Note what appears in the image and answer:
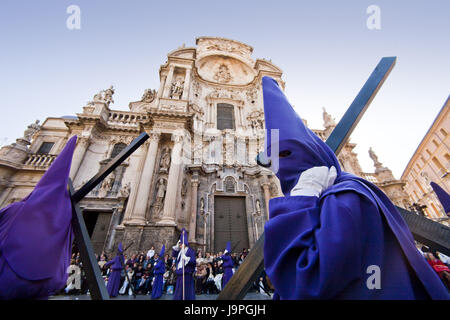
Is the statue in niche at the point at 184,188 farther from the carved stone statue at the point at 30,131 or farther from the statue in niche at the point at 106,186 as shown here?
the carved stone statue at the point at 30,131

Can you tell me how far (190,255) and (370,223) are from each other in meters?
6.17

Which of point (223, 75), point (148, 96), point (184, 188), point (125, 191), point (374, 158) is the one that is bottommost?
point (125, 191)

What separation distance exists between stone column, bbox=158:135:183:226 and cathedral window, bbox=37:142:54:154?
1131cm

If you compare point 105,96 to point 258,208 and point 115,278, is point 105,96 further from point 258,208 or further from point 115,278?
point 258,208

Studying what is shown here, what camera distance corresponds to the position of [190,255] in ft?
20.0

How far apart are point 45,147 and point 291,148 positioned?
20319 millimetres

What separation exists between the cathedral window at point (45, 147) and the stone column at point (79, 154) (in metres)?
4.86

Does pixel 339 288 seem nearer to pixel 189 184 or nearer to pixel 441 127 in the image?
pixel 189 184

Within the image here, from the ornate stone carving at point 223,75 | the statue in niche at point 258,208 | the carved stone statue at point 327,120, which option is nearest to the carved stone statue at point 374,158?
the carved stone statue at point 327,120

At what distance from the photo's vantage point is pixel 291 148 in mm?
1246

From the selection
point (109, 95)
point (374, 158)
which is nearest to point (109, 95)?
point (109, 95)

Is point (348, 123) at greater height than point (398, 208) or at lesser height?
greater

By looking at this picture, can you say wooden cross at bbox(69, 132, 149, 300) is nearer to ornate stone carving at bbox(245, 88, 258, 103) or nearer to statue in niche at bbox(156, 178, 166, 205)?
statue in niche at bbox(156, 178, 166, 205)
